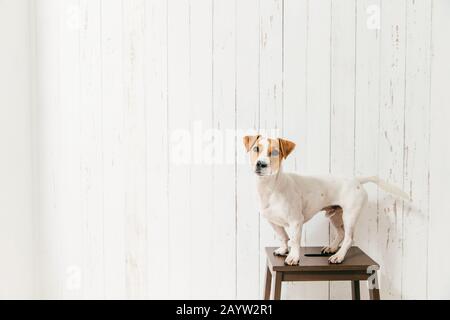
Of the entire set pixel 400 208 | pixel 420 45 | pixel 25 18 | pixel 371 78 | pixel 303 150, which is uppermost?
pixel 25 18

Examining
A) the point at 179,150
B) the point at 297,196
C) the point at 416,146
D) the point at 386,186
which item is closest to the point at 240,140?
the point at 179,150

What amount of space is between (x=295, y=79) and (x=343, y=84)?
0.62ft

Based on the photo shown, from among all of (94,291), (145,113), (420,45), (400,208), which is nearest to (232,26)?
(145,113)

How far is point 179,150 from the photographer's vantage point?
6.07 ft

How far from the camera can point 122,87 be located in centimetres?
187

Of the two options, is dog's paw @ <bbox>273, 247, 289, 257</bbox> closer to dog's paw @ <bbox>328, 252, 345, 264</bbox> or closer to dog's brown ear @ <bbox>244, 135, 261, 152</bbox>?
dog's paw @ <bbox>328, 252, 345, 264</bbox>

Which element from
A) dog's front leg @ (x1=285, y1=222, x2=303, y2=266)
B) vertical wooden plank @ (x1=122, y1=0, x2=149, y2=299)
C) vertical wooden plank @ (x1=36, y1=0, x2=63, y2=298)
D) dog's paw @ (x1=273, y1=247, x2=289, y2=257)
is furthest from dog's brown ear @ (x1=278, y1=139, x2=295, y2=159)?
vertical wooden plank @ (x1=36, y1=0, x2=63, y2=298)

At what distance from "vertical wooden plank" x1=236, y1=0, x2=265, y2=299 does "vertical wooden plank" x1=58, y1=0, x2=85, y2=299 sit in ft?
2.16

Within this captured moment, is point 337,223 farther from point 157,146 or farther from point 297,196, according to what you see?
point 157,146

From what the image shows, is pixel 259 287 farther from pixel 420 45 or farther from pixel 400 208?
pixel 420 45

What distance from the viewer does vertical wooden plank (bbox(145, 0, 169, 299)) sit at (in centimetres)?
184

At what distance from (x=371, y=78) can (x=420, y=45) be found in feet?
0.74

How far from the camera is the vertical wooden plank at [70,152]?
188 cm

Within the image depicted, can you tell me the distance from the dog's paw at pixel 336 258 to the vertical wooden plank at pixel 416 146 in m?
0.42
